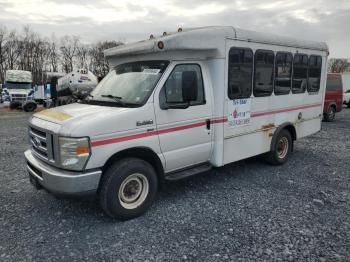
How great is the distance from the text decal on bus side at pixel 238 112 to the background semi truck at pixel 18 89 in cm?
1979

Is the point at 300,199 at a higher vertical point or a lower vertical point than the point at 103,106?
lower

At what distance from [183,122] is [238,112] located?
132 centimetres

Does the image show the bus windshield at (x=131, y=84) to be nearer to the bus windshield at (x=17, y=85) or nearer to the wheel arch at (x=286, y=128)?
the wheel arch at (x=286, y=128)

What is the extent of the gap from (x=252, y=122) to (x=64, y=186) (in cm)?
371

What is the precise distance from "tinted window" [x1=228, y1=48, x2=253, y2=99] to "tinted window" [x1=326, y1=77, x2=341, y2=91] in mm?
10778

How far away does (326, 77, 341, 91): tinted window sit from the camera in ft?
48.2

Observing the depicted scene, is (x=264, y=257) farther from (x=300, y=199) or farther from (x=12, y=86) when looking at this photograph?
(x=12, y=86)

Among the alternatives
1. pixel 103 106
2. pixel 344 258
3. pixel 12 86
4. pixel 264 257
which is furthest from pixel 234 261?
pixel 12 86

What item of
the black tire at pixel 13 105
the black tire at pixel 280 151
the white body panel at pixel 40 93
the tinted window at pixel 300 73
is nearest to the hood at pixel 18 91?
the black tire at pixel 13 105

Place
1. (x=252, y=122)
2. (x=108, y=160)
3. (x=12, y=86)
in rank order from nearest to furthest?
(x=108, y=160), (x=252, y=122), (x=12, y=86)

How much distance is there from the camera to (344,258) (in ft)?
11.5

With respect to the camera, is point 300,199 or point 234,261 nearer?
point 234,261

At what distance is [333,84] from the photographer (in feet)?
48.5

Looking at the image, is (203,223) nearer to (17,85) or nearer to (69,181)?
(69,181)
